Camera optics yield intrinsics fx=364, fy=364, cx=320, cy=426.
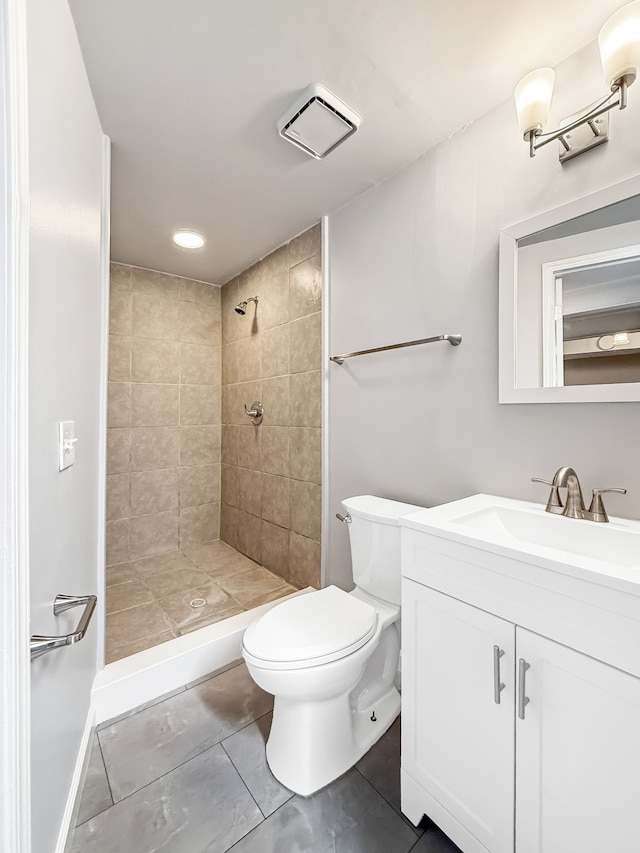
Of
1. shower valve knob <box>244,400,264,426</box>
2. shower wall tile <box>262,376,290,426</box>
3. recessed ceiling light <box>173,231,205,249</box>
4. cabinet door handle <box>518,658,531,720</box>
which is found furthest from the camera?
shower valve knob <box>244,400,264,426</box>

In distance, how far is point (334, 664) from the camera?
1097 millimetres

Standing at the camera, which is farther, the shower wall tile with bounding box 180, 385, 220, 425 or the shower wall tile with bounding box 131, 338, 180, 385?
the shower wall tile with bounding box 180, 385, 220, 425

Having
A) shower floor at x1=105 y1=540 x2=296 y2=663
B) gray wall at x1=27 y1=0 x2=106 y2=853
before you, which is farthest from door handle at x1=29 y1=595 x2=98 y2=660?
shower floor at x1=105 y1=540 x2=296 y2=663

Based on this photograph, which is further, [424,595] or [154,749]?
[154,749]

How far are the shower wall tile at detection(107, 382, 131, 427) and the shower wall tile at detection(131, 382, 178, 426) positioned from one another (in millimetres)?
33

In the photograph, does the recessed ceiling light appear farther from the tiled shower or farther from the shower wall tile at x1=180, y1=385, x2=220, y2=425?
the shower wall tile at x1=180, y1=385, x2=220, y2=425

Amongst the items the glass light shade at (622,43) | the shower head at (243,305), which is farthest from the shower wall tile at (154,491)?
the glass light shade at (622,43)

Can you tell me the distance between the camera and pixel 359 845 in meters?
0.97

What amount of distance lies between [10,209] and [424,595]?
3.74ft

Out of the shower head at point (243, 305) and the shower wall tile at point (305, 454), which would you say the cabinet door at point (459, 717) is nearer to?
the shower wall tile at point (305, 454)

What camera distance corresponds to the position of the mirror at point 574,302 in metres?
1.02

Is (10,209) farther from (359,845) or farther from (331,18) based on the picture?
(359,845)

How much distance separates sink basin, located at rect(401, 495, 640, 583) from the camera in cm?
80

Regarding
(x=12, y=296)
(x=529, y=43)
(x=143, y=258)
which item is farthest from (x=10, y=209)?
(x=143, y=258)
